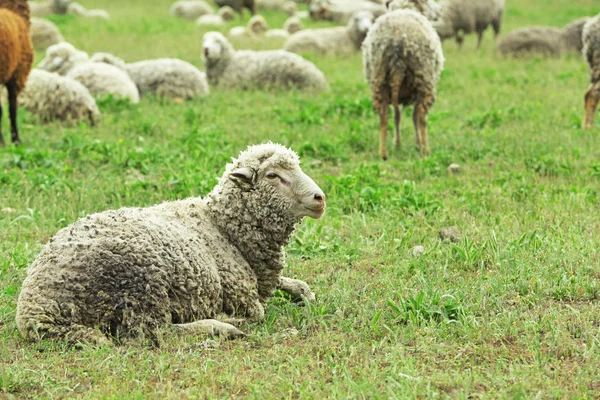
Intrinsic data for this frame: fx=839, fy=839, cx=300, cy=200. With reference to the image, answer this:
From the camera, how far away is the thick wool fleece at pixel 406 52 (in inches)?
383

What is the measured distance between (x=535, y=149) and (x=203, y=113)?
16.4 feet

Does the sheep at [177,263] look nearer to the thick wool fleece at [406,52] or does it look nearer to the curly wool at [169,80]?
the thick wool fleece at [406,52]

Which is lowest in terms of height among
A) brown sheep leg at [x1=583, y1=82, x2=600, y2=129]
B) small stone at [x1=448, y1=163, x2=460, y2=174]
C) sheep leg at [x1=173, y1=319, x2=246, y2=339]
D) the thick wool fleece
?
small stone at [x1=448, y1=163, x2=460, y2=174]

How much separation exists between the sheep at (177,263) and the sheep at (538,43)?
1365 cm

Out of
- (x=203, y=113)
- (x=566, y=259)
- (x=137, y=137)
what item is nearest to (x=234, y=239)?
(x=566, y=259)

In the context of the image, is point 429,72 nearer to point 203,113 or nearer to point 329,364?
point 203,113

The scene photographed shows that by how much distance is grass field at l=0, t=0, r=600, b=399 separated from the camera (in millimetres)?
4387

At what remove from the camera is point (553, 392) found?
4.05 meters

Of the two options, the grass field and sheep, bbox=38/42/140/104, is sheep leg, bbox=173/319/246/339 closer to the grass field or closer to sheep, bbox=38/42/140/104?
the grass field

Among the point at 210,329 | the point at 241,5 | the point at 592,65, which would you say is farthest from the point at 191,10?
the point at 210,329

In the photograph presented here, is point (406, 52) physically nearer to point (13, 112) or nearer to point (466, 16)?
point (13, 112)

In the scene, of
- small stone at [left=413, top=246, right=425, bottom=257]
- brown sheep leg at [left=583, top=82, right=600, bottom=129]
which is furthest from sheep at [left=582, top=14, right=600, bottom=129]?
small stone at [left=413, top=246, right=425, bottom=257]

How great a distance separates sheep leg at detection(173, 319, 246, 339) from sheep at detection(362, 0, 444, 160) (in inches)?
210

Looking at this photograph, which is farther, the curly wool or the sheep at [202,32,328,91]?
the sheep at [202,32,328,91]
